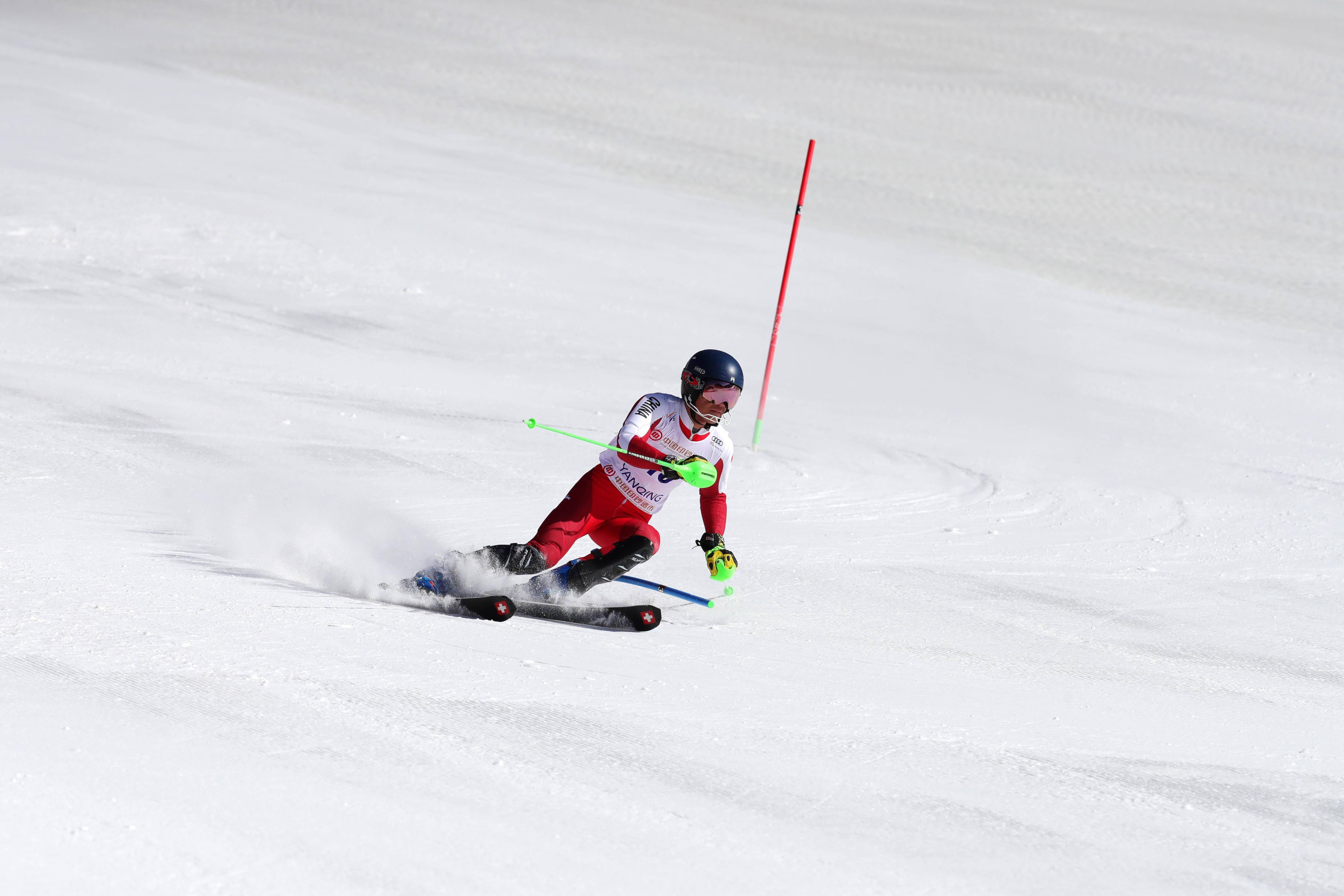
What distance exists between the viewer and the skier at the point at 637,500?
19.5 feet

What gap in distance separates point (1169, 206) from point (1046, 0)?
11401mm

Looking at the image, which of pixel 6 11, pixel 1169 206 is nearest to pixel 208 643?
pixel 1169 206

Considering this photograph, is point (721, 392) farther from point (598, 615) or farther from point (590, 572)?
point (598, 615)

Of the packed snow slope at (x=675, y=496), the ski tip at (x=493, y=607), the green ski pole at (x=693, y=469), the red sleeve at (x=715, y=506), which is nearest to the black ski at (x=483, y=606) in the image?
the ski tip at (x=493, y=607)

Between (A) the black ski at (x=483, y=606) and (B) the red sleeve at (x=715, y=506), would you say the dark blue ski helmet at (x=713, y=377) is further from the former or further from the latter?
(A) the black ski at (x=483, y=606)

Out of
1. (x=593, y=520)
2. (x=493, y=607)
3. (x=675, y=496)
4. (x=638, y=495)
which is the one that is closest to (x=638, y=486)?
(x=638, y=495)

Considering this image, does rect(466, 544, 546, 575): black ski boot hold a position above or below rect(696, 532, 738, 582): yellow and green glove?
below

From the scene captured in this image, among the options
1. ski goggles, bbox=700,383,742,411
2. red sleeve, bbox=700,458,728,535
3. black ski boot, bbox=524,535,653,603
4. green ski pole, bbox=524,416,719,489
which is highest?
ski goggles, bbox=700,383,742,411

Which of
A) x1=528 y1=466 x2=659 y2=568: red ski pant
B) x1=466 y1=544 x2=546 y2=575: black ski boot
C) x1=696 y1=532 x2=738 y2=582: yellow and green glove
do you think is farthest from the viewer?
x1=528 y1=466 x2=659 y2=568: red ski pant

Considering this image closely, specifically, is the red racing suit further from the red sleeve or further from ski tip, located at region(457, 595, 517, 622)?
ski tip, located at region(457, 595, 517, 622)

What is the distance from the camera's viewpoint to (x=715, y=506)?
6.19 meters

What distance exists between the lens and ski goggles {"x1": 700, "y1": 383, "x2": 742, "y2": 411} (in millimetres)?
5973

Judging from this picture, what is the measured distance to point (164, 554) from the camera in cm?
618

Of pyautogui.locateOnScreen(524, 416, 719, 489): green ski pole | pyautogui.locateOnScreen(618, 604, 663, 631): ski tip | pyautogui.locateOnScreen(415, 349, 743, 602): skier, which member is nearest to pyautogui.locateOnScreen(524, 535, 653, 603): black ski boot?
pyautogui.locateOnScreen(415, 349, 743, 602): skier
